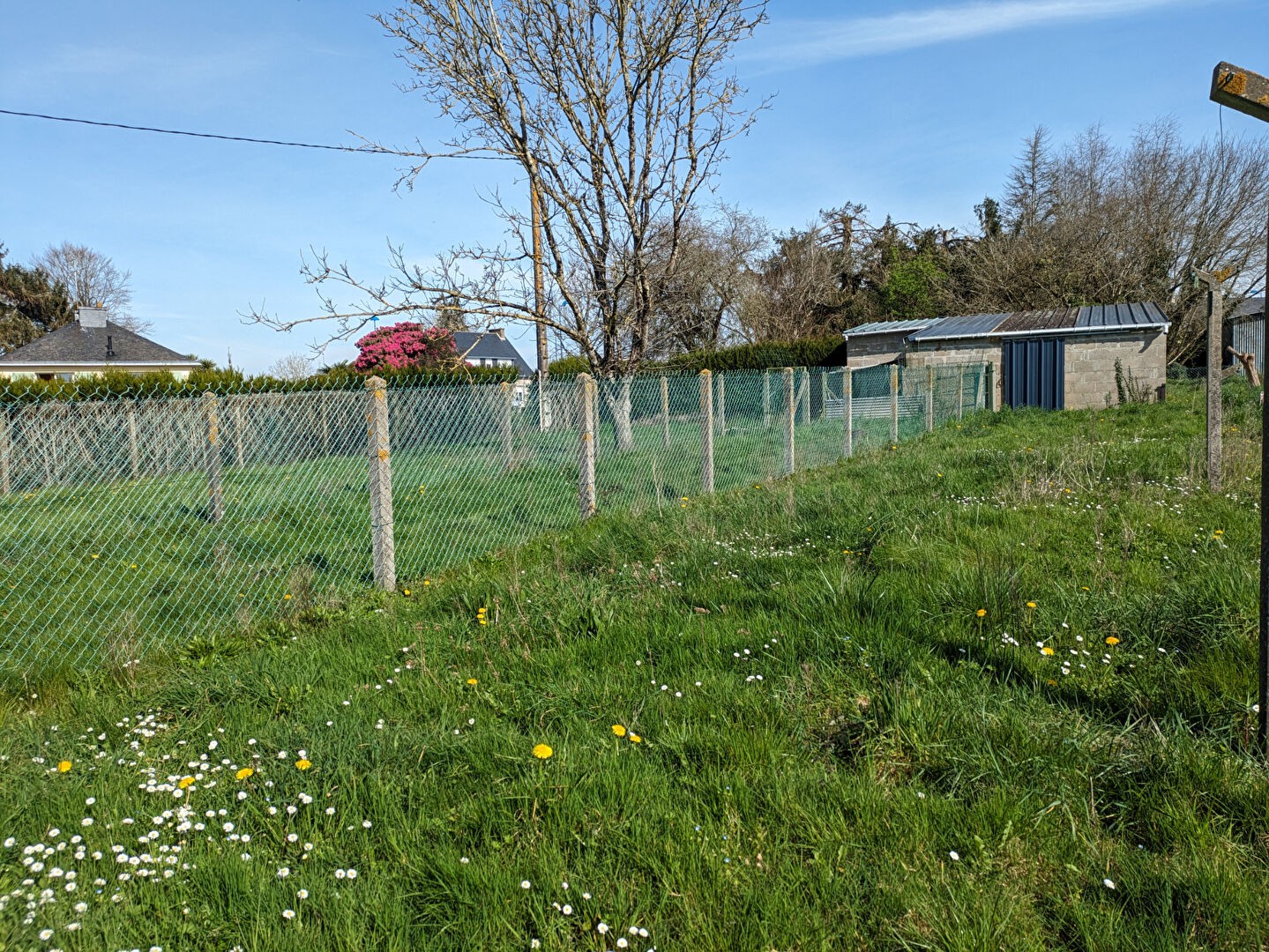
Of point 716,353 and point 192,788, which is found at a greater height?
point 716,353

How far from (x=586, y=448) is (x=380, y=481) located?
7.48 feet

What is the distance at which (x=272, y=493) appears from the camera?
7352 millimetres

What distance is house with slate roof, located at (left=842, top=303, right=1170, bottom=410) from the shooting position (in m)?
19.0

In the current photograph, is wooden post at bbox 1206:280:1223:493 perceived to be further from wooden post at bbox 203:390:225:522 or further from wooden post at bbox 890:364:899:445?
wooden post at bbox 203:390:225:522

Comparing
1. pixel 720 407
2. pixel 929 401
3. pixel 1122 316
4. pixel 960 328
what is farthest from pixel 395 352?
pixel 1122 316

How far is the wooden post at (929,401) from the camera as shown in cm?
1468

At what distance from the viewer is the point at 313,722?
312 cm

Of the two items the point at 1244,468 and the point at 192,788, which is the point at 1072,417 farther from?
the point at 192,788

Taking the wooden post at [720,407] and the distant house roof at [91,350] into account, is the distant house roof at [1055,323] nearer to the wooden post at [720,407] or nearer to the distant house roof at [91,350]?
the wooden post at [720,407]

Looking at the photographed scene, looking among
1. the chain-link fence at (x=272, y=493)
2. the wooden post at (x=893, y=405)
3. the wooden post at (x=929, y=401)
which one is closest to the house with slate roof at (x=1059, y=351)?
the wooden post at (x=929, y=401)

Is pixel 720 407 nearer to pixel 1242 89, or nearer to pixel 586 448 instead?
pixel 586 448

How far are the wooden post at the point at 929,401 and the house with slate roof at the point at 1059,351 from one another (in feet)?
19.8

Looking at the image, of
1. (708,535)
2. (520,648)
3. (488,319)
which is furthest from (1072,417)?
(520,648)

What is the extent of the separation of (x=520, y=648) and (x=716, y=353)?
22.9m
